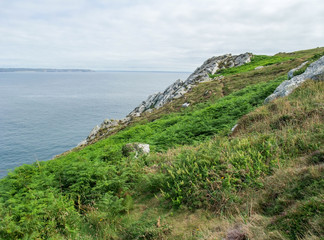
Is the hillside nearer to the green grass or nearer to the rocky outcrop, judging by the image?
the rocky outcrop

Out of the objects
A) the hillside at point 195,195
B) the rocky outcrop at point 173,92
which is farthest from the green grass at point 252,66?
the hillside at point 195,195

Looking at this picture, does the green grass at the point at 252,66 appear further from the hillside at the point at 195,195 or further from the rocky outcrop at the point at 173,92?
the hillside at the point at 195,195

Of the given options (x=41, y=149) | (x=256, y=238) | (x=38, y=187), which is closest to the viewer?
(x=256, y=238)

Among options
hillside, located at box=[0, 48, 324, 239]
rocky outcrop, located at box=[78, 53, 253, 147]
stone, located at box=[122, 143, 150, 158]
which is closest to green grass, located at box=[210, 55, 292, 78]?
rocky outcrop, located at box=[78, 53, 253, 147]

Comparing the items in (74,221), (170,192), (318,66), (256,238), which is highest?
(318,66)

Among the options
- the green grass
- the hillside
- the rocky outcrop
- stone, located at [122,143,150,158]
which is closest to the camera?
the hillside

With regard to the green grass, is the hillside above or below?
below

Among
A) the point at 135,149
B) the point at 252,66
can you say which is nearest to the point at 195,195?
the point at 135,149

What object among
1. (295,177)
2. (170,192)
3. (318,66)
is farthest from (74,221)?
(318,66)

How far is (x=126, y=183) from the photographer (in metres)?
7.41

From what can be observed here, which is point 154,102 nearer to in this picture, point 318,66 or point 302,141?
point 318,66

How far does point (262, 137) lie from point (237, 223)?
161 inches

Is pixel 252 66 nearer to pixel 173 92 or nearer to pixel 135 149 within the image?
pixel 173 92

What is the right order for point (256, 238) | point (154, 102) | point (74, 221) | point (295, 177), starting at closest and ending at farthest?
1. point (256, 238)
2. point (295, 177)
3. point (74, 221)
4. point (154, 102)
